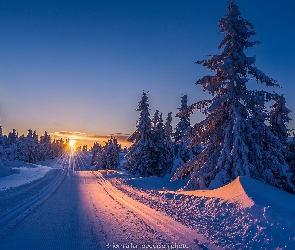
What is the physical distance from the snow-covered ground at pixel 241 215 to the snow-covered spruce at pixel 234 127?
11.5ft

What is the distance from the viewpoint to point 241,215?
7.92 meters

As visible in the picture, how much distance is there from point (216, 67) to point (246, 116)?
320 centimetres

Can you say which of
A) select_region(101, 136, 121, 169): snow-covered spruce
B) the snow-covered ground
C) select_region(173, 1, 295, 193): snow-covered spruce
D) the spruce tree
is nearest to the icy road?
the snow-covered ground

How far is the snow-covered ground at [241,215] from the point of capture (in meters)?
6.15

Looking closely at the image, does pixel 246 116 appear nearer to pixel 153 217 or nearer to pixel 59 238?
pixel 153 217

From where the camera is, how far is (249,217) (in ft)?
24.8

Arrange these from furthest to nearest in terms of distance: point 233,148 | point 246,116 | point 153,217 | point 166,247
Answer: point 246,116
point 233,148
point 153,217
point 166,247

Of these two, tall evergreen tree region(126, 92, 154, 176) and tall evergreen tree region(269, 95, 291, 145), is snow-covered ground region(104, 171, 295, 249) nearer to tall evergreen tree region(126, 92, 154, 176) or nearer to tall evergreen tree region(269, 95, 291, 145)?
tall evergreen tree region(269, 95, 291, 145)

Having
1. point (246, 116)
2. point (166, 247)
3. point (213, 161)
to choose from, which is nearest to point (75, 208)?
point (166, 247)

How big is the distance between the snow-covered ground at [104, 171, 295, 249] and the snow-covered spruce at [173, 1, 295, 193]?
3.49m

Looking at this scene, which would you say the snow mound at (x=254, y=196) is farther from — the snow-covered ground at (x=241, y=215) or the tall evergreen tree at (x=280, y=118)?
the tall evergreen tree at (x=280, y=118)

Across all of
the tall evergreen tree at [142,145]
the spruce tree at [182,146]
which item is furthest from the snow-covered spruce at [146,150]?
the spruce tree at [182,146]

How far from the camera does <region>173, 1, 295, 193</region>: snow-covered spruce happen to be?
14.4m

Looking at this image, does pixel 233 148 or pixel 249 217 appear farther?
pixel 233 148
